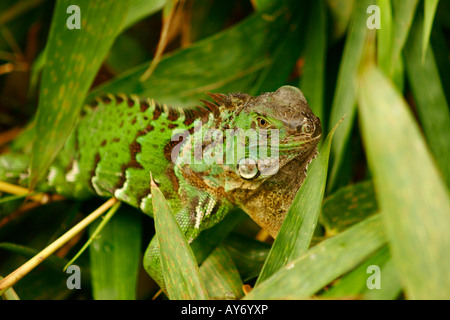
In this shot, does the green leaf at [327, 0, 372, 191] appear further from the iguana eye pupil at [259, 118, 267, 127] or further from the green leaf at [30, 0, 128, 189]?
the green leaf at [30, 0, 128, 189]

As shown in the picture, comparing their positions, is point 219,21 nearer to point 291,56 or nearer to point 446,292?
point 291,56

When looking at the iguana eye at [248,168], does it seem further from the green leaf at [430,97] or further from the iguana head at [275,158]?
the green leaf at [430,97]

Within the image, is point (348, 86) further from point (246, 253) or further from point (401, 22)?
point (246, 253)

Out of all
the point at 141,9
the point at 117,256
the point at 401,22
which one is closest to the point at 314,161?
the point at 401,22

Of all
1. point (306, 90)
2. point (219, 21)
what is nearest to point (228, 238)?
point (306, 90)

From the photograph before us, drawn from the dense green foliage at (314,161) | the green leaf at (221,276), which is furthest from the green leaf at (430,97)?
the green leaf at (221,276)

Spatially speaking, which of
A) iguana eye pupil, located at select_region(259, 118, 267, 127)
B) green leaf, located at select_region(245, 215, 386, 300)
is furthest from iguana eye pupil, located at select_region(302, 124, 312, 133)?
green leaf, located at select_region(245, 215, 386, 300)
